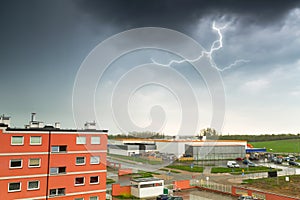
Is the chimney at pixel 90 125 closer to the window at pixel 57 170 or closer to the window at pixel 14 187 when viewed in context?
the window at pixel 57 170

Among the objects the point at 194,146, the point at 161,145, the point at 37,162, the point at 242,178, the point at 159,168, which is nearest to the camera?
the point at 37,162

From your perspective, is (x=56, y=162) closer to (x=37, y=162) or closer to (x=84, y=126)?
(x=37, y=162)

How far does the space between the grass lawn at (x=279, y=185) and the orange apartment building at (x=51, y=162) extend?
61.4 ft

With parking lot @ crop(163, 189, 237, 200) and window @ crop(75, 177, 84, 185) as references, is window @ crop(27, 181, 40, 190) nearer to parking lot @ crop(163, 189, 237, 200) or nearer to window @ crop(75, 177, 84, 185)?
window @ crop(75, 177, 84, 185)

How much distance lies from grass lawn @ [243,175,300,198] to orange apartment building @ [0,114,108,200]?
18709 millimetres

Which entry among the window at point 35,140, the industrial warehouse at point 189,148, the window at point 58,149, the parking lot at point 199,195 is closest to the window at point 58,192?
the window at point 58,149

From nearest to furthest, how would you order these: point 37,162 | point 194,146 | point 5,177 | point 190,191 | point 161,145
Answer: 1. point 5,177
2. point 37,162
3. point 190,191
4. point 194,146
5. point 161,145

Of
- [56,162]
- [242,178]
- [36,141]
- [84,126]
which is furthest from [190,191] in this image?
[36,141]

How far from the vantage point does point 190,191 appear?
2906cm

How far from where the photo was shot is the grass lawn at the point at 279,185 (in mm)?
27094

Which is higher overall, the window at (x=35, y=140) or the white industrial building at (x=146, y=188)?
the window at (x=35, y=140)

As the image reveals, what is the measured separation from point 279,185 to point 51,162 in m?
26.0

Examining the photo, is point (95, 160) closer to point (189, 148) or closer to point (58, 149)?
point (58, 149)

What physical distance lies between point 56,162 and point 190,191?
52.6 feet
